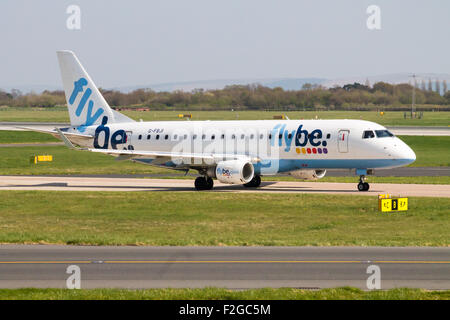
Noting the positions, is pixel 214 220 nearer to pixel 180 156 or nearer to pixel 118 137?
pixel 180 156

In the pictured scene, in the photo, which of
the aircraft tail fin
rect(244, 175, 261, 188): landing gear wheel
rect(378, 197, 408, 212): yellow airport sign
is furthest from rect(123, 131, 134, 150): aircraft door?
rect(378, 197, 408, 212): yellow airport sign

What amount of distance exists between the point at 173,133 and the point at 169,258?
2717cm

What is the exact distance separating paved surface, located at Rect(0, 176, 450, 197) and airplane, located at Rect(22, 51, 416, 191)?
1.08 m

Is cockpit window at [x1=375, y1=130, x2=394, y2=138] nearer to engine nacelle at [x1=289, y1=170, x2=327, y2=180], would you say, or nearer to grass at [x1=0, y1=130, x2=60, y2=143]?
engine nacelle at [x1=289, y1=170, x2=327, y2=180]

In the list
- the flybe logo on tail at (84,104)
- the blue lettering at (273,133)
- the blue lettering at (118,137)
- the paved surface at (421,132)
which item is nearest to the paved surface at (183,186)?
the blue lettering at (118,137)

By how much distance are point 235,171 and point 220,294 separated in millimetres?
27352

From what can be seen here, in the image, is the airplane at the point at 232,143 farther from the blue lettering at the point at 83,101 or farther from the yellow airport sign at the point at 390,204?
the yellow airport sign at the point at 390,204

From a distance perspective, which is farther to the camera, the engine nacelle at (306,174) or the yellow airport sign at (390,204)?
the engine nacelle at (306,174)

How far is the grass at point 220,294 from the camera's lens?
17.3m

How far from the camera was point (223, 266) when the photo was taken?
2223 centimetres

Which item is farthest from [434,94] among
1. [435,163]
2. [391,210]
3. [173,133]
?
[391,210]

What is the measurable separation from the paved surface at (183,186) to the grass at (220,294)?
25254 mm

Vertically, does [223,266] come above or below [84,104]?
below

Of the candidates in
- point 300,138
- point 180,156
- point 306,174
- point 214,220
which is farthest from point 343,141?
point 214,220
